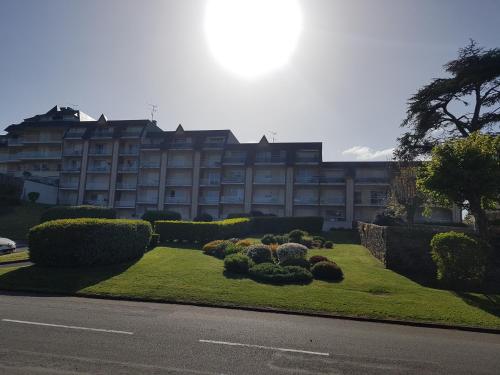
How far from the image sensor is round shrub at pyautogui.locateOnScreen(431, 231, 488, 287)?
51.6 feet

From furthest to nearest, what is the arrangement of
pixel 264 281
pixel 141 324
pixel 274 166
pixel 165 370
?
pixel 274 166 → pixel 264 281 → pixel 141 324 → pixel 165 370

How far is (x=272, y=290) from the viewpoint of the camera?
14688 millimetres

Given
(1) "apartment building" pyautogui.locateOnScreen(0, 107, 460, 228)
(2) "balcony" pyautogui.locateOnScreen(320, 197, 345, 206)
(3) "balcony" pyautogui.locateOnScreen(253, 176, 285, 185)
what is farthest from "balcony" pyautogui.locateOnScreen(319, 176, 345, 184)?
(3) "balcony" pyautogui.locateOnScreen(253, 176, 285, 185)

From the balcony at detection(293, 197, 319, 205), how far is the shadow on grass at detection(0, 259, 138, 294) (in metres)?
37.7

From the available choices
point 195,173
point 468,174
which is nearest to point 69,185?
point 195,173

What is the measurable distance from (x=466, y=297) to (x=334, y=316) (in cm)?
686

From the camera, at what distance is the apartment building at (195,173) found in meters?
52.3

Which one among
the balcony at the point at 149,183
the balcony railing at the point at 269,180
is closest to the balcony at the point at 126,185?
the balcony at the point at 149,183

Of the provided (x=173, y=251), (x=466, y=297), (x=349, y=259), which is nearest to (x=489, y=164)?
(x=466, y=297)

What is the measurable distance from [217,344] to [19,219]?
44.0m

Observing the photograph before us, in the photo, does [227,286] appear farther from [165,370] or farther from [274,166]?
[274,166]

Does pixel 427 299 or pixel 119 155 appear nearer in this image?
pixel 427 299

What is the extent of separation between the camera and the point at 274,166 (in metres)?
54.9

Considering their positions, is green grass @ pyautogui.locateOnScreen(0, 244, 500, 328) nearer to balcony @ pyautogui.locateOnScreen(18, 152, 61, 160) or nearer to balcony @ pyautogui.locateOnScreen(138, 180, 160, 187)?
balcony @ pyautogui.locateOnScreen(138, 180, 160, 187)
